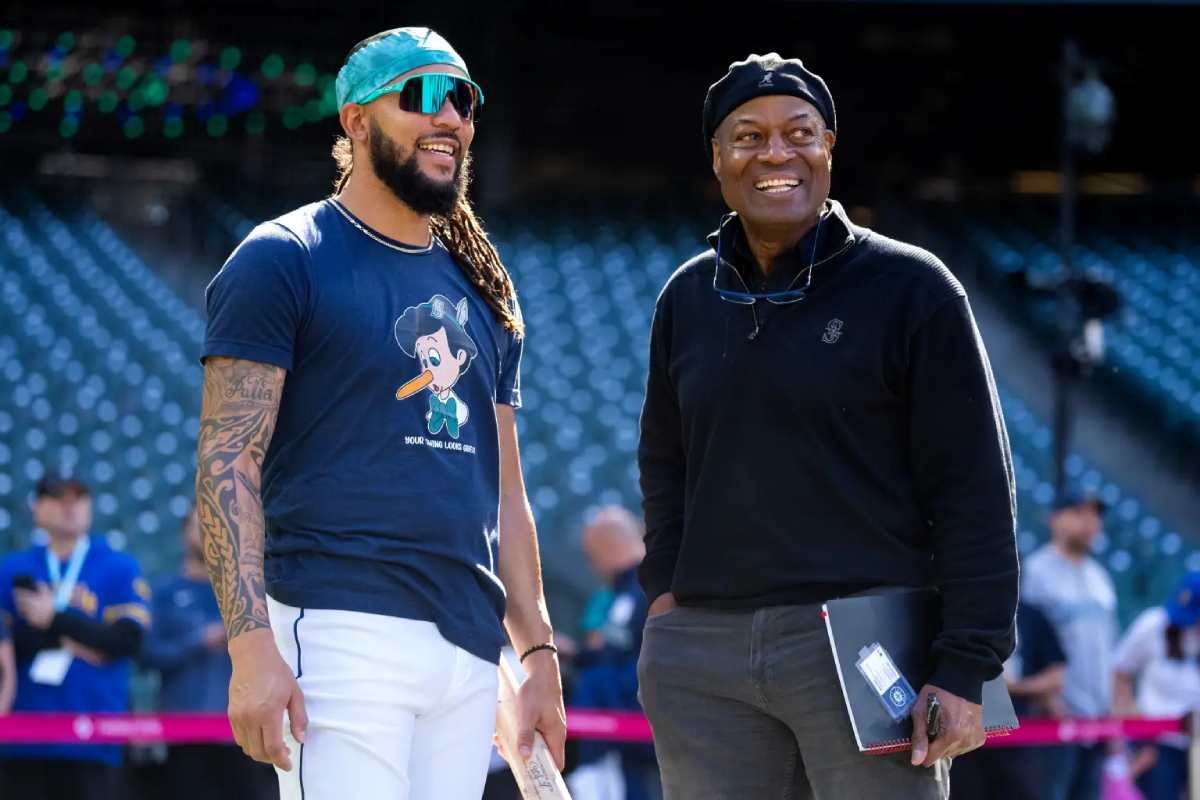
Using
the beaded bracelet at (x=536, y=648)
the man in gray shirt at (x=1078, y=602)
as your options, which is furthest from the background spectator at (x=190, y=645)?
the beaded bracelet at (x=536, y=648)

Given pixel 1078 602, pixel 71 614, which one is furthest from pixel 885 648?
pixel 1078 602

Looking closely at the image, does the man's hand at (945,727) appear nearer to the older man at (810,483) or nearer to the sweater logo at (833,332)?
the older man at (810,483)

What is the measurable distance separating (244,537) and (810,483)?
99 centimetres

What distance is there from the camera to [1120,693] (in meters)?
7.37

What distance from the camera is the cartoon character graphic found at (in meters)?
2.89

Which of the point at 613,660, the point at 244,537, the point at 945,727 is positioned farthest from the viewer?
the point at 613,660

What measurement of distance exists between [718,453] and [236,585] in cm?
90

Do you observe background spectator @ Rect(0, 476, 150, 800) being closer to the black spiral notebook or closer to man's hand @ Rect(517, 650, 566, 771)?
man's hand @ Rect(517, 650, 566, 771)

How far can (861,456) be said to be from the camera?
2934 mm

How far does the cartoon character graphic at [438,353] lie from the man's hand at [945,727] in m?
0.94

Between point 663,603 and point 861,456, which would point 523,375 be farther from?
point 861,456

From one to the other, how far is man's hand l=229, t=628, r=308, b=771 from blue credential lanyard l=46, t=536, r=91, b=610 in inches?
147

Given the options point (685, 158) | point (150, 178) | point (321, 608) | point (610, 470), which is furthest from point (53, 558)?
point (685, 158)

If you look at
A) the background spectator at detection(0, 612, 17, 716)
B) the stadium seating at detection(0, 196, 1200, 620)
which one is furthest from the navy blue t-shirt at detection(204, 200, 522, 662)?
the stadium seating at detection(0, 196, 1200, 620)
